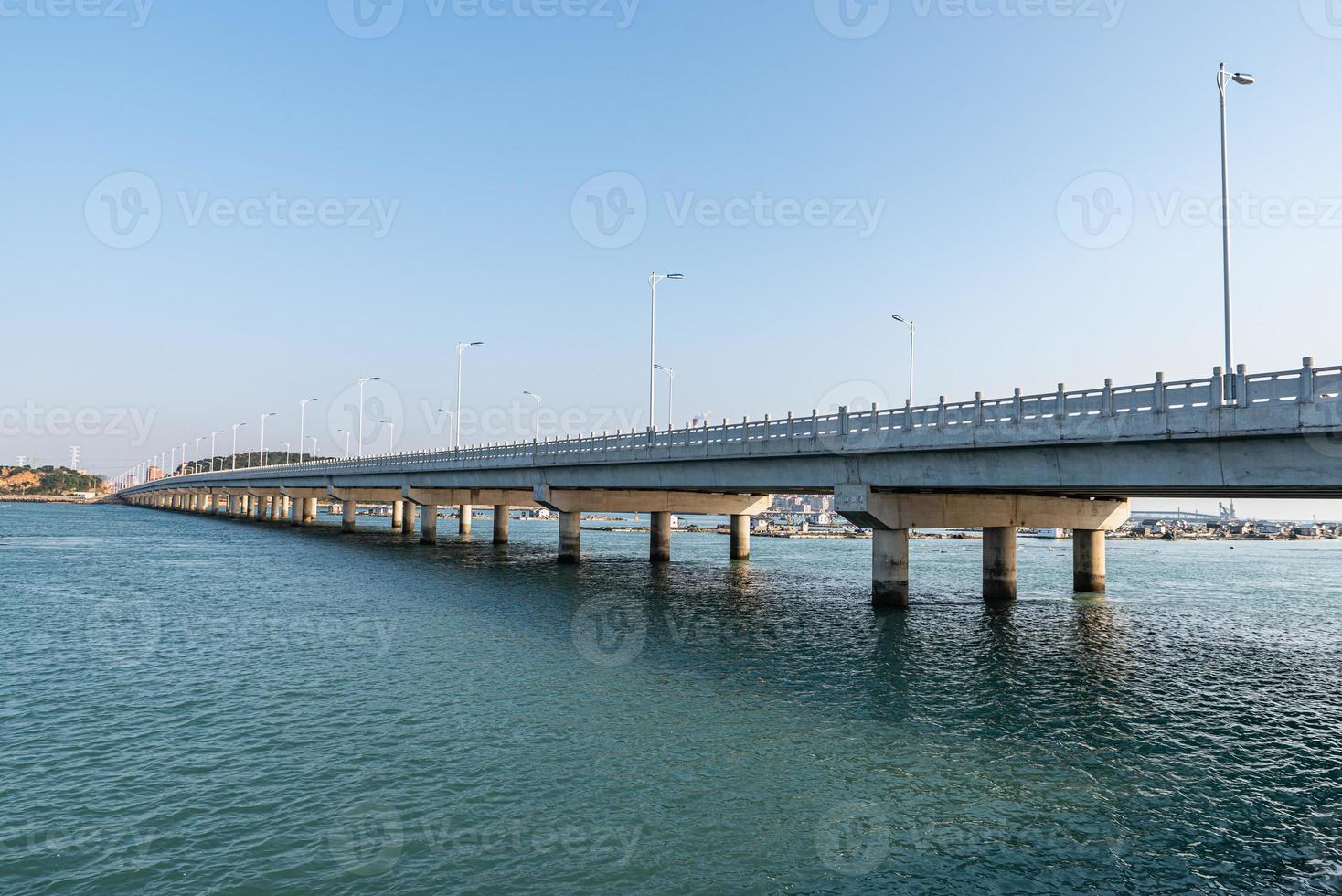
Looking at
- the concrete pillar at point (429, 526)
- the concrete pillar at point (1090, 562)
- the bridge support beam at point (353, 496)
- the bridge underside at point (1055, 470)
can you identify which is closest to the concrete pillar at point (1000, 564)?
the bridge underside at point (1055, 470)

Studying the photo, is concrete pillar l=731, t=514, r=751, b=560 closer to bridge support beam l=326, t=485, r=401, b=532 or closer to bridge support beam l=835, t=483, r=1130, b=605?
bridge support beam l=835, t=483, r=1130, b=605

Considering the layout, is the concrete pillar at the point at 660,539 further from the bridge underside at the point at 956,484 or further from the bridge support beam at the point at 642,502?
the bridge support beam at the point at 642,502

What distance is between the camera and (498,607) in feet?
134

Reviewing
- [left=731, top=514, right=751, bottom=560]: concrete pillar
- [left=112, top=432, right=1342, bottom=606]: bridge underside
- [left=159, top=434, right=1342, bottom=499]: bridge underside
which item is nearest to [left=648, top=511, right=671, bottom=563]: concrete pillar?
[left=112, top=432, right=1342, bottom=606]: bridge underside

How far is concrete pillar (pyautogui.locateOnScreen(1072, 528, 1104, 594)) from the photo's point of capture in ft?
174

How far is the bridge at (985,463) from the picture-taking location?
24.6 metres

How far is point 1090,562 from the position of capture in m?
53.4

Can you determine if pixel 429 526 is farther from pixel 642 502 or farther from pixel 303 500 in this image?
pixel 303 500

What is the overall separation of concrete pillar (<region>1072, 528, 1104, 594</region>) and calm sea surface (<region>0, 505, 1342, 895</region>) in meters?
13.4

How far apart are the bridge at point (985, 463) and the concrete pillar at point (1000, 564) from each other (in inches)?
3.0

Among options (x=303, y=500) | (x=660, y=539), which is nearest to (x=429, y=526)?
(x=660, y=539)

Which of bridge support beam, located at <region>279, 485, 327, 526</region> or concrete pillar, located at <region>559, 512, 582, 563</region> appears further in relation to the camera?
bridge support beam, located at <region>279, 485, 327, 526</region>

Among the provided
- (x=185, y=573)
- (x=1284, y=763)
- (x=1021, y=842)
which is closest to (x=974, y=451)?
(x=1284, y=763)

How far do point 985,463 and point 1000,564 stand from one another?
15185 mm
